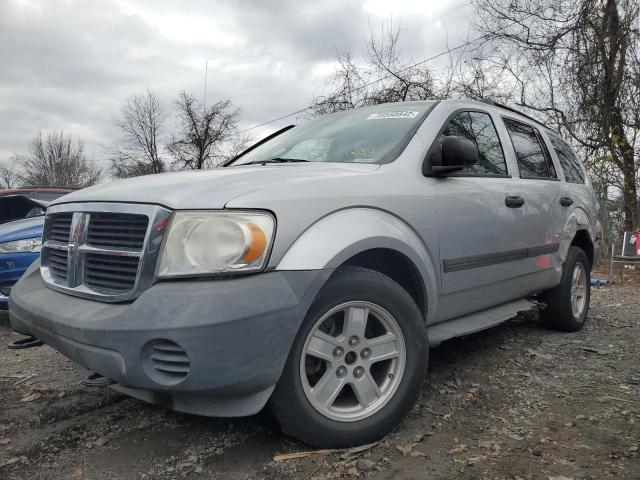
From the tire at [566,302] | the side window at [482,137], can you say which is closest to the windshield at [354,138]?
the side window at [482,137]

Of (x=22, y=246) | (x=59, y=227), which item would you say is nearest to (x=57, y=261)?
(x=59, y=227)

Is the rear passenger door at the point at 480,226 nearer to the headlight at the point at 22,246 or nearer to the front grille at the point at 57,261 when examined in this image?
the front grille at the point at 57,261

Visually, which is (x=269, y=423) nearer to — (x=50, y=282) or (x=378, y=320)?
(x=378, y=320)

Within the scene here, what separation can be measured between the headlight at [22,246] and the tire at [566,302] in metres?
4.83

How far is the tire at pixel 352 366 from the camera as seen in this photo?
2.01m

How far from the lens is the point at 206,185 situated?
203cm

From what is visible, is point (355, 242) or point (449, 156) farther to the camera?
point (449, 156)

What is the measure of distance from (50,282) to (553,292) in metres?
3.82

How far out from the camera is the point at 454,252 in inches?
108

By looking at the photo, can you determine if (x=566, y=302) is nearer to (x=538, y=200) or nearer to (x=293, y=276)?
(x=538, y=200)

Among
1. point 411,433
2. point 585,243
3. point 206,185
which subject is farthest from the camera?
point 585,243

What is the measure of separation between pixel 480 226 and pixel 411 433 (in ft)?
4.22

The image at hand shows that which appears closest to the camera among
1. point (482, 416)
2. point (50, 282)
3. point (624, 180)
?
point (50, 282)

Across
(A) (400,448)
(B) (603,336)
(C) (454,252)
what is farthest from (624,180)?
(A) (400,448)
